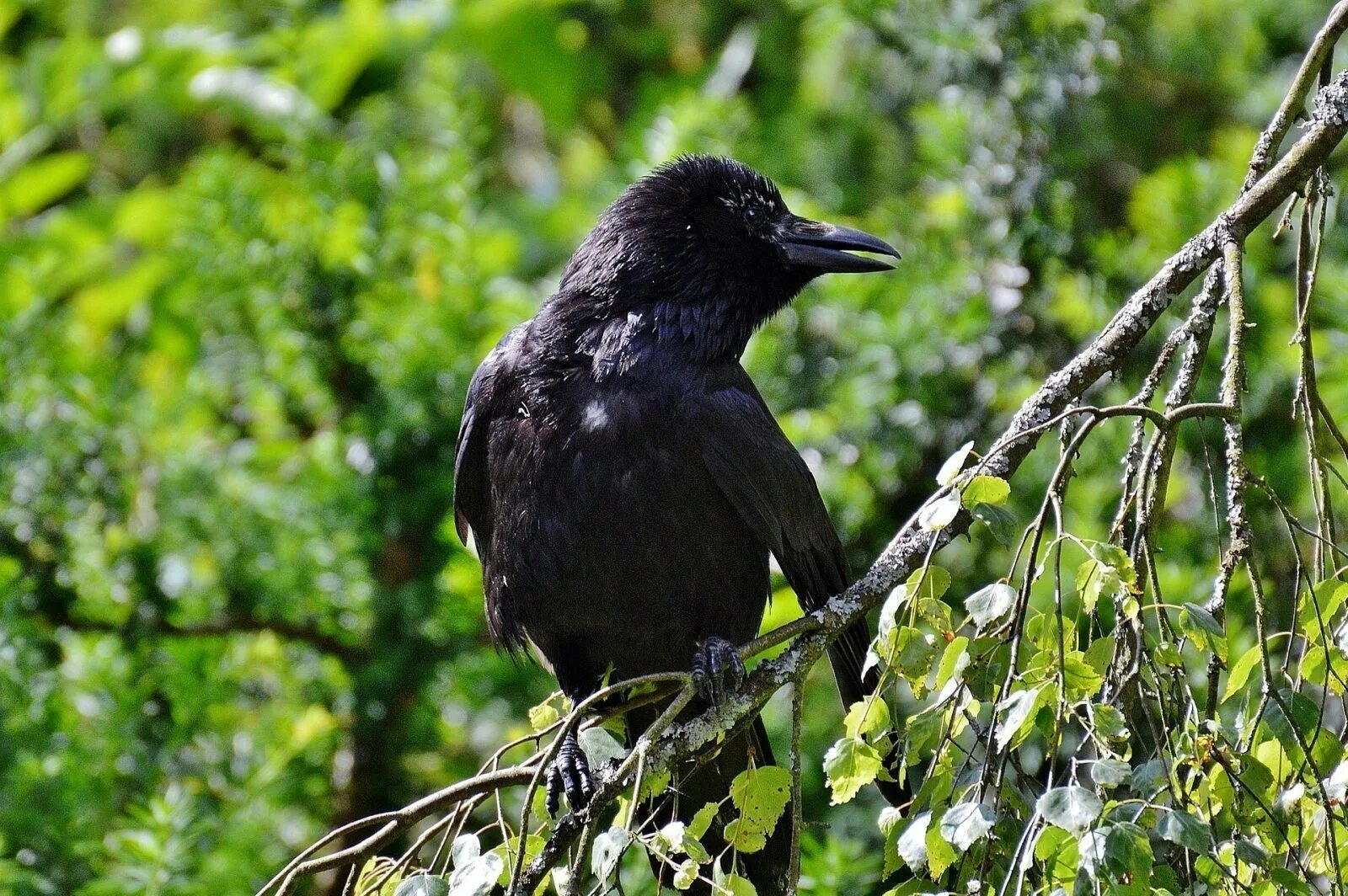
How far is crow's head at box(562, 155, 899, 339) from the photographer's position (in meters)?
3.49

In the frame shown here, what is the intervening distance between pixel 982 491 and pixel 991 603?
0.16 metres

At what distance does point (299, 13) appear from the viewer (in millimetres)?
5477

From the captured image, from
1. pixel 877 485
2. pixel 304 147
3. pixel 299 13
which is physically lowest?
pixel 877 485

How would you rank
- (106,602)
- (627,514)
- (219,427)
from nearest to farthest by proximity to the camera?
(627,514) < (106,602) < (219,427)

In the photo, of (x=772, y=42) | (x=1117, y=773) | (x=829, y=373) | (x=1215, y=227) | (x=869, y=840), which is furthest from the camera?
(x=772, y=42)

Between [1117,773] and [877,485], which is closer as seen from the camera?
[1117,773]

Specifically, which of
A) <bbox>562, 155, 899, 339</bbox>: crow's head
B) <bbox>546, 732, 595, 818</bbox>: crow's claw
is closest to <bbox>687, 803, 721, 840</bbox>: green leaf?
<bbox>546, 732, 595, 818</bbox>: crow's claw

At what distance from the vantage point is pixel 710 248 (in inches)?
142

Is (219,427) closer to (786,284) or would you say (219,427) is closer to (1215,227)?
(786,284)

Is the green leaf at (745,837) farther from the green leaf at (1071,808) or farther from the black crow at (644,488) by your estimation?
the black crow at (644,488)

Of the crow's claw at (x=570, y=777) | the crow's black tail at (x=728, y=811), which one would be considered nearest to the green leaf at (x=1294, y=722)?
the crow's black tail at (x=728, y=811)

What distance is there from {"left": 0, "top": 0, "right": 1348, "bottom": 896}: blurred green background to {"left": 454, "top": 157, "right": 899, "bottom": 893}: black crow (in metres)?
0.67

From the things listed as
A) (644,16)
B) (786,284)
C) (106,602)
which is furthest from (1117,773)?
(644,16)

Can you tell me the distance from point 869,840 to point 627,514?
1454mm
